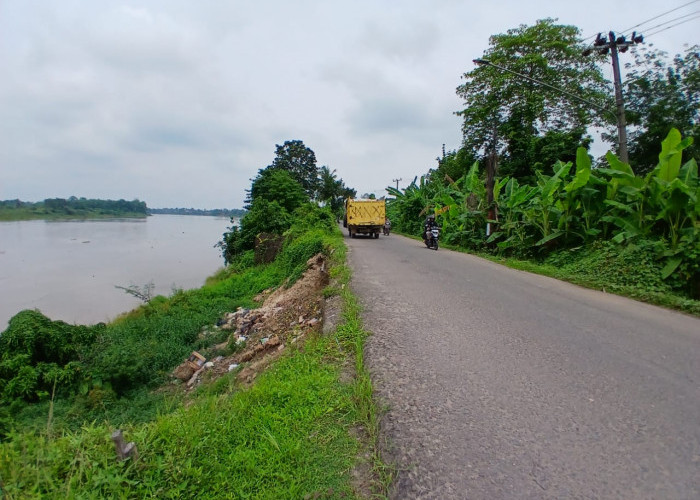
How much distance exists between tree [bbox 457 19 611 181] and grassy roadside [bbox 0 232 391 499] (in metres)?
20.8

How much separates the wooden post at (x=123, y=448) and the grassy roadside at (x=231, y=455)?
1.3 inches

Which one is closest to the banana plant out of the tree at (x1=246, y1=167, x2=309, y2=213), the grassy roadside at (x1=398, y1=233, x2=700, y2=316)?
the grassy roadside at (x1=398, y1=233, x2=700, y2=316)

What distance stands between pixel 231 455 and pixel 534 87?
83.5 ft

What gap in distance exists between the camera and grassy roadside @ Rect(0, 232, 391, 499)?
1.74 m

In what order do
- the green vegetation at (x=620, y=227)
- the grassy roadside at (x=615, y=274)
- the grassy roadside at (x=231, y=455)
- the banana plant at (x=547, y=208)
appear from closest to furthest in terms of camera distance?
the grassy roadside at (x=231, y=455) < the grassy roadside at (x=615, y=274) < the green vegetation at (x=620, y=227) < the banana plant at (x=547, y=208)

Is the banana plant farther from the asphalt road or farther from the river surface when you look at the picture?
the river surface

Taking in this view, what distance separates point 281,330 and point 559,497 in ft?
16.4

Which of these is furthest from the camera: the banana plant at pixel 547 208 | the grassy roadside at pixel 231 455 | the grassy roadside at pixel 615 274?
the banana plant at pixel 547 208

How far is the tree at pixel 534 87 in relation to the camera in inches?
826

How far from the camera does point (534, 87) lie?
21.9 metres

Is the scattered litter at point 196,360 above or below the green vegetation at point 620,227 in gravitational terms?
below

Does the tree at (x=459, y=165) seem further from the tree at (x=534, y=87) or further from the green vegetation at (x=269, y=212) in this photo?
the green vegetation at (x=269, y=212)

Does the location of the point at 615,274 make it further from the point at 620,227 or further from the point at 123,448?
the point at 123,448

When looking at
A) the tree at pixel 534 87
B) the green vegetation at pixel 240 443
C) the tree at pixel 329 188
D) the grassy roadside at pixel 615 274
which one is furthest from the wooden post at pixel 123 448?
the tree at pixel 329 188
